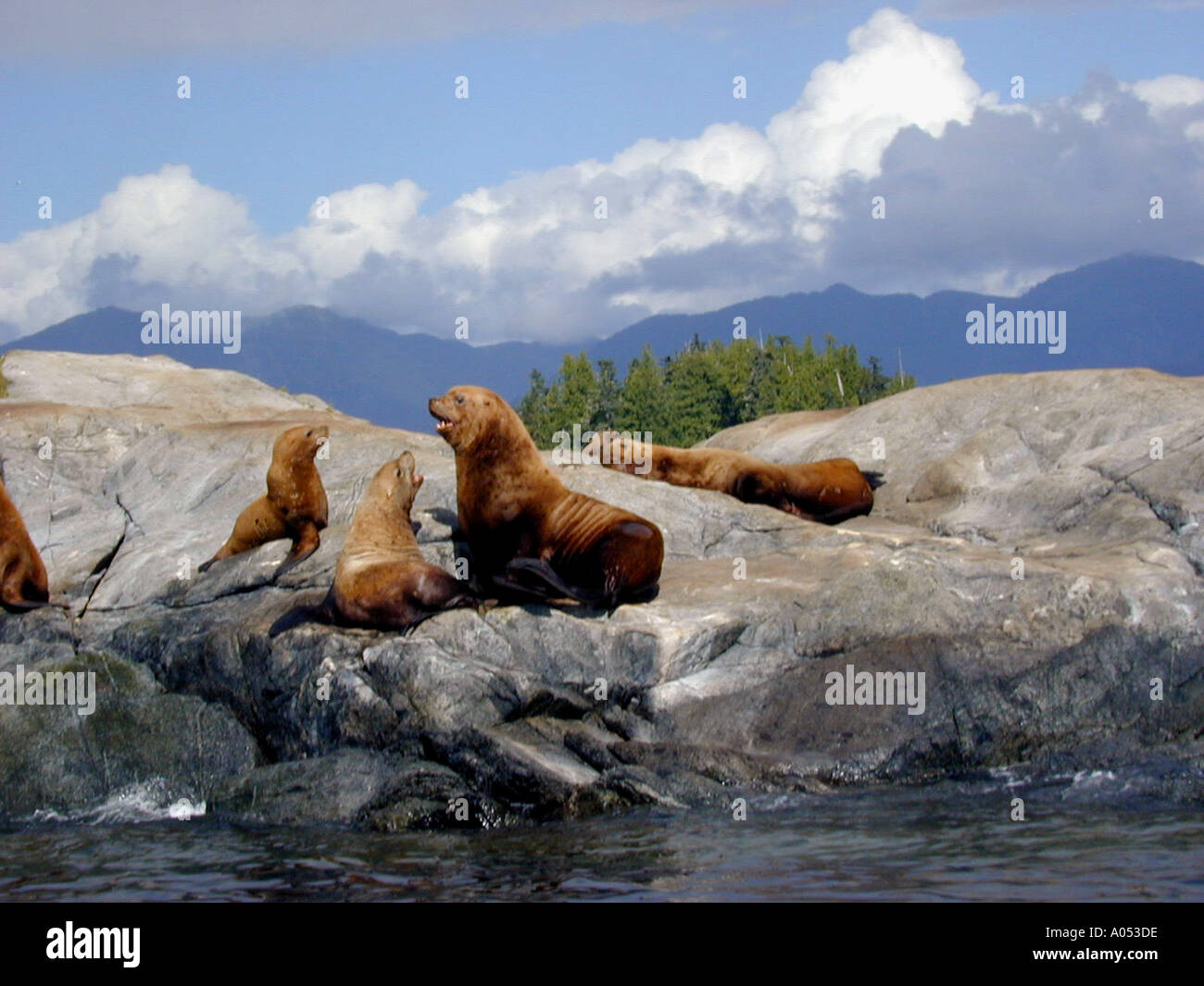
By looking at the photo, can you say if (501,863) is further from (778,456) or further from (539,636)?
(778,456)

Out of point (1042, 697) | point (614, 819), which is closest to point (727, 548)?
point (1042, 697)

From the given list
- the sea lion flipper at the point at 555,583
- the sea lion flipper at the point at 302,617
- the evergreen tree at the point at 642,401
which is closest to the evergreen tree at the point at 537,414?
the evergreen tree at the point at 642,401

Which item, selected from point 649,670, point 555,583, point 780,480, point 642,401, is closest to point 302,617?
point 555,583

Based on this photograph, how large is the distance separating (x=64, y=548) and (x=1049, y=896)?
11164 mm

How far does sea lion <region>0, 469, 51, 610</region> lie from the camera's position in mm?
13445

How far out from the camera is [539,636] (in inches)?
450

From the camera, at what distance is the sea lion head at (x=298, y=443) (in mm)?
14242

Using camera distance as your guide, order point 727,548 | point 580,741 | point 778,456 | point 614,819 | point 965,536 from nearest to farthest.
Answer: point 614,819 → point 580,741 → point 727,548 → point 965,536 → point 778,456

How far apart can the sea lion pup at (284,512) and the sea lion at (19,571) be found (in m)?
1.50

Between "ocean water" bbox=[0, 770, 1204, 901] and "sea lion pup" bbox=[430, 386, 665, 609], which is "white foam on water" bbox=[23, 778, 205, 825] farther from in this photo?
"sea lion pup" bbox=[430, 386, 665, 609]

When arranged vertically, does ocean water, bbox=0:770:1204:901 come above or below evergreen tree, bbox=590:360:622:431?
below

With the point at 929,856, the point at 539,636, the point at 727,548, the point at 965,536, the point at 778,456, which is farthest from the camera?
the point at 778,456

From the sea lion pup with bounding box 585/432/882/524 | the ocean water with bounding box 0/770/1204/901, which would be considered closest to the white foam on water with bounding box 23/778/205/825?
the ocean water with bounding box 0/770/1204/901

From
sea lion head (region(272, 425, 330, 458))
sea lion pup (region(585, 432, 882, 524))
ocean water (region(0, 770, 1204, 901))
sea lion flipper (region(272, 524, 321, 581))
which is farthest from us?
sea lion pup (region(585, 432, 882, 524))
